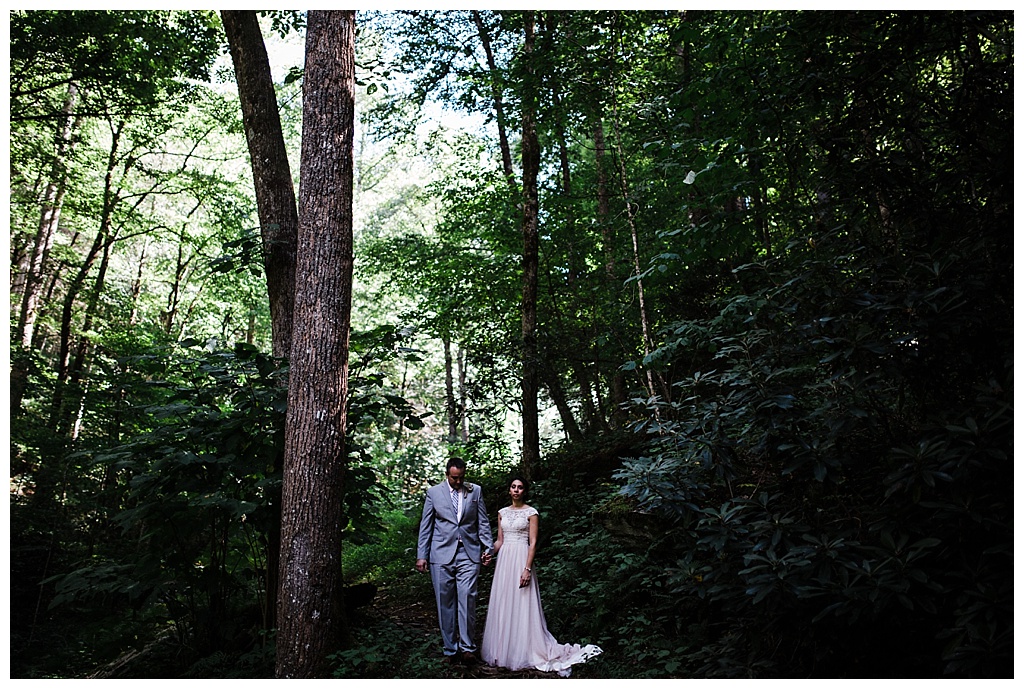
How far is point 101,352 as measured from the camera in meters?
14.6

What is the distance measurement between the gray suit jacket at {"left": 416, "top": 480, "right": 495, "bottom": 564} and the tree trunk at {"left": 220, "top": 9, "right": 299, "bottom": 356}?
209 cm

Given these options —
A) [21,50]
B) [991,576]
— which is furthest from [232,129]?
[991,576]

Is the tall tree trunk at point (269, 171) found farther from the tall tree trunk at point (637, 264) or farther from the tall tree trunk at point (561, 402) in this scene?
the tall tree trunk at point (561, 402)

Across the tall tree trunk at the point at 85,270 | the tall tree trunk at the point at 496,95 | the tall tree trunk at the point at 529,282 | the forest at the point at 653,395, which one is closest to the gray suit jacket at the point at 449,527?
the forest at the point at 653,395

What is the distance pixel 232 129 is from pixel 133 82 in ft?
18.1

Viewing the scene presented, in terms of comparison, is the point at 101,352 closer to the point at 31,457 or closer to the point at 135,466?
the point at 31,457

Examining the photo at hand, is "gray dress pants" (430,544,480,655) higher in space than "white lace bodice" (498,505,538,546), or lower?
lower

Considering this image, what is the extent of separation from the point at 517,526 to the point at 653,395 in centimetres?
194

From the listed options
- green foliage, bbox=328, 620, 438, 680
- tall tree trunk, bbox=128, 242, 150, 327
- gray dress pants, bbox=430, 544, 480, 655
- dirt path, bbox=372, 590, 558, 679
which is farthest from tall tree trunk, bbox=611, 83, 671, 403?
tall tree trunk, bbox=128, 242, 150, 327

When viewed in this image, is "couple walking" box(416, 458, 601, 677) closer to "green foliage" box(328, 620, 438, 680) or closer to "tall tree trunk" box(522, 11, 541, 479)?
"green foliage" box(328, 620, 438, 680)

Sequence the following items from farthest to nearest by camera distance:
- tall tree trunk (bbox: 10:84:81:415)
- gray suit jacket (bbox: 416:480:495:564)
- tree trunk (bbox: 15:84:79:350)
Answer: tree trunk (bbox: 15:84:79:350)
tall tree trunk (bbox: 10:84:81:415)
gray suit jacket (bbox: 416:480:495:564)

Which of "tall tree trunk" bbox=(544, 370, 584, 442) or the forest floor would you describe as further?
"tall tree trunk" bbox=(544, 370, 584, 442)

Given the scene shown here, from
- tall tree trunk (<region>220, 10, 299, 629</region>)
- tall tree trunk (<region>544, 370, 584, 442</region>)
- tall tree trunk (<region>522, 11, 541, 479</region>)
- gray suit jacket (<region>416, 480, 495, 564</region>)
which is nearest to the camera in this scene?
gray suit jacket (<region>416, 480, 495, 564</region>)

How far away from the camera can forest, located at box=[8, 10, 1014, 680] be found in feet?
13.0
